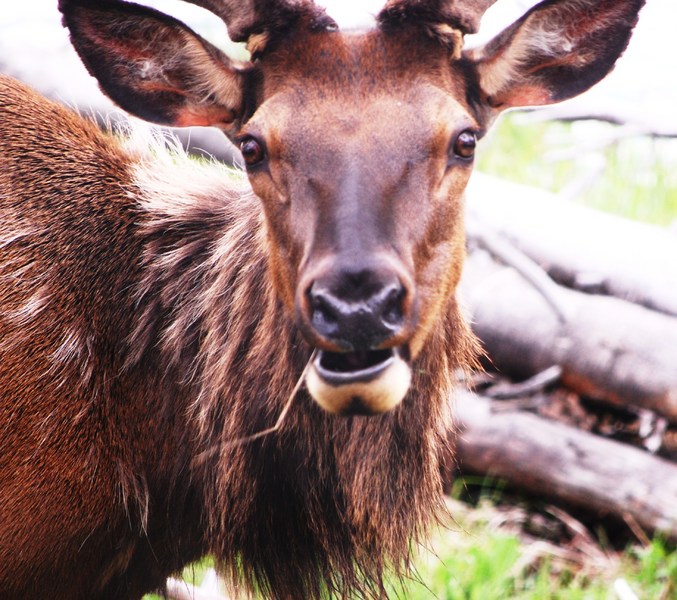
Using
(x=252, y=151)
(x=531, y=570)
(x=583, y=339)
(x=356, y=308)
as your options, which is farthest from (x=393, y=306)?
(x=583, y=339)

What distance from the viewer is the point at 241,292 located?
12.7ft

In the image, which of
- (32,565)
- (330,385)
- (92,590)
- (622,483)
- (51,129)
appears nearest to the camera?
(330,385)

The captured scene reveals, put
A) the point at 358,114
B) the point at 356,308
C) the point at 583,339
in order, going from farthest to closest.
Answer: the point at 583,339
the point at 358,114
the point at 356,308

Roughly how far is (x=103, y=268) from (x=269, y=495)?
1.13 meters

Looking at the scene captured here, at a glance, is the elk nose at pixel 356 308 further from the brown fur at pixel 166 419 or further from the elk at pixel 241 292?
the brown fur at pixel 166 419

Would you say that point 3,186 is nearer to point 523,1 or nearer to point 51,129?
point 51,129

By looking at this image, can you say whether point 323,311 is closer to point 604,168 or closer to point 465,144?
point 465,144

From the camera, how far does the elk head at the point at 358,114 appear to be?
10.1 ft

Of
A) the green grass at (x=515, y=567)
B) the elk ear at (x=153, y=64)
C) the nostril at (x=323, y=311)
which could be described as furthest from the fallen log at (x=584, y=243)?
the nostril at (x=323, y=311)

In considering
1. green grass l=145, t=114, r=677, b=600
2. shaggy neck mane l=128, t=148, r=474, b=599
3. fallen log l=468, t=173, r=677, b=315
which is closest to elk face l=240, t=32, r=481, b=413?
shaggy neck mane l=128, t=148, r=474, b=599

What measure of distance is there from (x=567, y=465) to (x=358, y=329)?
3.13 metres

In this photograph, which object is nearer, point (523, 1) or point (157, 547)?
point (157, 547)

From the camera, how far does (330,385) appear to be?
308 centimetres

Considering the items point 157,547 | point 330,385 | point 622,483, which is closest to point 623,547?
point 622,483
